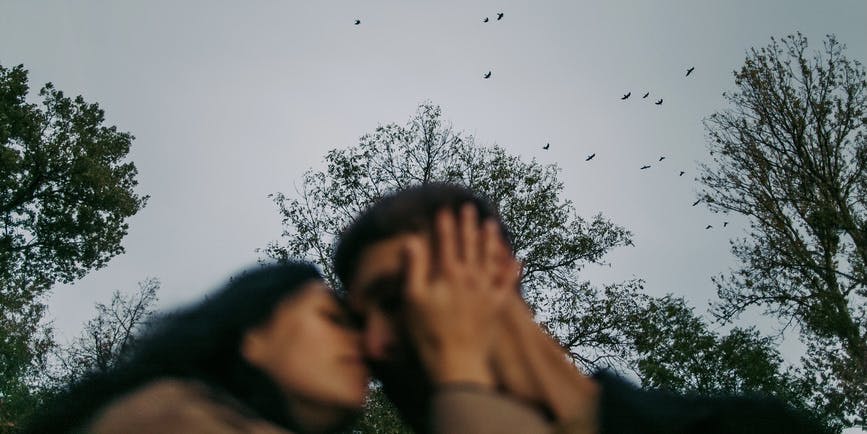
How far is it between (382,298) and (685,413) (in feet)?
2.12

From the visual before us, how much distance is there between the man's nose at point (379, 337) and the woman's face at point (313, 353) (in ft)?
0.31

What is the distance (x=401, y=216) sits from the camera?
138 cm

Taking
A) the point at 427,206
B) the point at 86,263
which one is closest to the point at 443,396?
the point at 427,206

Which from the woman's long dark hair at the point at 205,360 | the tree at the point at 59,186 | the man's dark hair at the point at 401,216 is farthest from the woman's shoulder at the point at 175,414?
the tree at the point at 59,186

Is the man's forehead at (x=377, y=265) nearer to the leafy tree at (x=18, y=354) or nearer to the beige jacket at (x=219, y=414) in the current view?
the beige jacket at (x=219, y=414)

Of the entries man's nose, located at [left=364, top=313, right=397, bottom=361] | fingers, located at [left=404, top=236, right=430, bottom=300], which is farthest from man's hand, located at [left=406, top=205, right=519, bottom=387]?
man's nose, located at [left=364, top=313, right=397, bottom=361]

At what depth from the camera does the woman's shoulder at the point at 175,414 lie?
3.74ft

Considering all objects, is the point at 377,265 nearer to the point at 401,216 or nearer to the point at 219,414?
the point at 401,216

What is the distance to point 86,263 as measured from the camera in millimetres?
21078

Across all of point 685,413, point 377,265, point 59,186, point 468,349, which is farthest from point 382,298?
point 59,186

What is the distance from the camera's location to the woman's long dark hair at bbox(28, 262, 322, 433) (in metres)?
1.49

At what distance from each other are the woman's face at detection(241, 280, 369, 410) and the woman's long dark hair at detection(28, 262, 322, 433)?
0.03m

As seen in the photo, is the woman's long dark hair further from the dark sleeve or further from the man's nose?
the dark sleeve

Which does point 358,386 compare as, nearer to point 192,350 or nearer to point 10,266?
point 192,350
